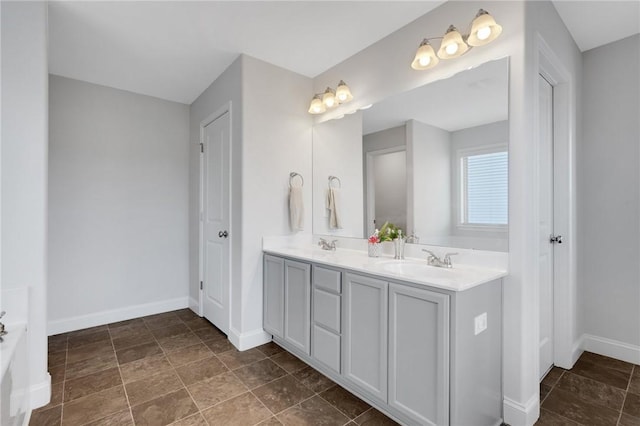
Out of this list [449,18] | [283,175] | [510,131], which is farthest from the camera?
[283,175]

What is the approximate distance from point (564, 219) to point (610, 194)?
0.52 metres

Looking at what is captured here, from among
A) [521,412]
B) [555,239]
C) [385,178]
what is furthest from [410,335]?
[555,239]

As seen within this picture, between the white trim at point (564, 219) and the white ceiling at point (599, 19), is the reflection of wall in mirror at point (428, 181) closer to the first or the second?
the white trim at point (564, 219)

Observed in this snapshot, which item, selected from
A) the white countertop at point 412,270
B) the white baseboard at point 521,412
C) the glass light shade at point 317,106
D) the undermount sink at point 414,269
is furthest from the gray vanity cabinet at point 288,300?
the glass light shade at point 317,106

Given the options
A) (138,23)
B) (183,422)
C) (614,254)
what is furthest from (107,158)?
(614,254)

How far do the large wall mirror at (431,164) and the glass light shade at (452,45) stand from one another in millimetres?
138

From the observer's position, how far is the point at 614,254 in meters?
2.42

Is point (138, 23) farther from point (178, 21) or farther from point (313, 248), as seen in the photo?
point (313, 248)

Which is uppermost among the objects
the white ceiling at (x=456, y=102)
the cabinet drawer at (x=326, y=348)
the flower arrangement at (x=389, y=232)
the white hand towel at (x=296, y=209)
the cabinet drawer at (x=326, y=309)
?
the white ceiling at (x=456, y=102)

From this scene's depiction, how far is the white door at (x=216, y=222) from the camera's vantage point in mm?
2883

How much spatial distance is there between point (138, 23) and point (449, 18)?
2108 millimetres

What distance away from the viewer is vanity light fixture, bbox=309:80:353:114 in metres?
2.56

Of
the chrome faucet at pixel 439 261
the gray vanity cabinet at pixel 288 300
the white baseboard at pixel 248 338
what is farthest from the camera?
the white baseboard at pixel 248 338

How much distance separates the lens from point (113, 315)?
127 inches
